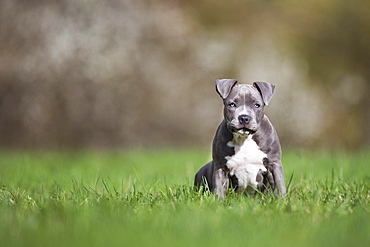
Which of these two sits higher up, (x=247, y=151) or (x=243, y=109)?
(x=243, y=109)

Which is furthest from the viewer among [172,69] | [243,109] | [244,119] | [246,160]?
[172,69]

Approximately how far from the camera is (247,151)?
4.13 metres

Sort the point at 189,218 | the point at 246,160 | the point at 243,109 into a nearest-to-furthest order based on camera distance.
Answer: the point at 189,218
the point at 243,109
the point at 246,160

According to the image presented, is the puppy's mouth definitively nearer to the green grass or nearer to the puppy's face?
the puppy's face

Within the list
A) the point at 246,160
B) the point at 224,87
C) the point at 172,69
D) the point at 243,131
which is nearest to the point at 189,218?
the point at 243,131

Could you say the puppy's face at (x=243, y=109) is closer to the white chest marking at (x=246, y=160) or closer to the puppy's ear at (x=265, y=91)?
the puppy's ear at (x=265, y=91)

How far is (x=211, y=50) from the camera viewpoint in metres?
10.3

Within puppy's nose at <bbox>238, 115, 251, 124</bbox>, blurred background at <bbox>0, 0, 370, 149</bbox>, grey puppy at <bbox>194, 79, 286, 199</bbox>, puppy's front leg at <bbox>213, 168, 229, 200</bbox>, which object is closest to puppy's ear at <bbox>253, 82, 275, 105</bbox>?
grey puppy at <bbox>194, 79, 286, 199</bbox>

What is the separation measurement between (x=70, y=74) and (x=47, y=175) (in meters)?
4.47

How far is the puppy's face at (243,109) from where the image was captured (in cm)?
390

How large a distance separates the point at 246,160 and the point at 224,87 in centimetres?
60

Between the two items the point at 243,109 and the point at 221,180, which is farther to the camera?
the point at 221,180

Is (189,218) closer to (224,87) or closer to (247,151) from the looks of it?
(247,151)

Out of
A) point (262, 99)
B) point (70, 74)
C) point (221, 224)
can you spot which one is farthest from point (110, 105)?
point (221, 224)
